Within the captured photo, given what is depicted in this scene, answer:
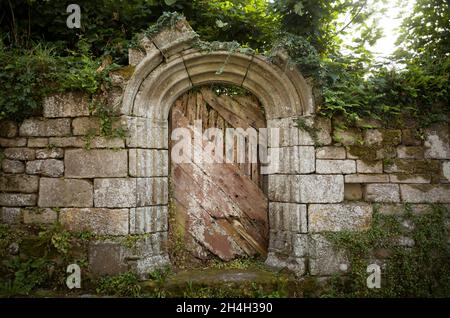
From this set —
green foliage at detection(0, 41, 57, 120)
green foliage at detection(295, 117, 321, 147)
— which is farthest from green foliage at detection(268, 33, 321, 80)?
green foliage at detection(0, 41, 57, 120)

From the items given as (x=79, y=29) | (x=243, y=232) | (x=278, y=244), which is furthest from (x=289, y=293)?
(x=79, y=29)

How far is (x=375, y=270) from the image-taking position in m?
3.30

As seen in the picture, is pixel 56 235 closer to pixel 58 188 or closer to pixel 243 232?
pixel 58 188

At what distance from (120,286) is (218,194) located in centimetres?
150

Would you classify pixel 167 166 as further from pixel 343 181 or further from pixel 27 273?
pixel 343 181

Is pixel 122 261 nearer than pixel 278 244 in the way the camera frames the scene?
Yes

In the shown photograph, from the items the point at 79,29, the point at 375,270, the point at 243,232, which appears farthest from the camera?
the point at 79,29

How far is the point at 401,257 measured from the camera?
3.32m

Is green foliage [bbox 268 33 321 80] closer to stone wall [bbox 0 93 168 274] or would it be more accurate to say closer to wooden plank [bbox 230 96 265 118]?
wooden plank [bbox 230 96 265 118]

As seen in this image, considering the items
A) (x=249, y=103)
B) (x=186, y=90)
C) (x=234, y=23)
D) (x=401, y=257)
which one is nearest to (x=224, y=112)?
(x=249, y=103)

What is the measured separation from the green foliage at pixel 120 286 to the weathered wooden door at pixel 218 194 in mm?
758

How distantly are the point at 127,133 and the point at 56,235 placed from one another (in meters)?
1.32

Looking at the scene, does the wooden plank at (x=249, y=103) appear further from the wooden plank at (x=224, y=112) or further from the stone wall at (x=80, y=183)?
the stone wall at (x=80, y=183)
